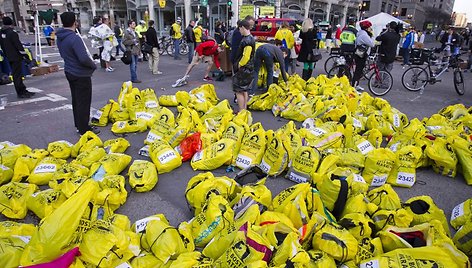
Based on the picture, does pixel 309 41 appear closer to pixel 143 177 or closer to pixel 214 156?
pixel 214 156

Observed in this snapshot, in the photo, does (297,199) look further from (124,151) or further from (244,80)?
(244,80)

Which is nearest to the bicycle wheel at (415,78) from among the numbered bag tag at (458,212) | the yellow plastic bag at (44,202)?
the numbered bag tag at (458,212)

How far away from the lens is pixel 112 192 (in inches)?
121

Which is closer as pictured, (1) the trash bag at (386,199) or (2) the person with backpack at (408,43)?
(1) the trash bag at (386,199)

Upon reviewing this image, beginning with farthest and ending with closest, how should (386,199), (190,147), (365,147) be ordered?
(190,147)
(365,147)
(386,199)

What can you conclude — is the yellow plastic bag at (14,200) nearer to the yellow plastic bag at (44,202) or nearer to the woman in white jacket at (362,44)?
the yellow plastic bag at (44,202)

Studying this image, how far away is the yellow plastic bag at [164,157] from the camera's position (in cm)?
386

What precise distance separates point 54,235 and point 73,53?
134 inches

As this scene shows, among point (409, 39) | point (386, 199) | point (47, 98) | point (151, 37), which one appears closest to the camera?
point (386, 199)

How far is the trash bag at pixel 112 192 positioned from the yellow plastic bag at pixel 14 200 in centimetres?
71

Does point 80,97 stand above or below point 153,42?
below

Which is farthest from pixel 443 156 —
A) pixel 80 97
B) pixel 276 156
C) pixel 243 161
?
pixel 80 97

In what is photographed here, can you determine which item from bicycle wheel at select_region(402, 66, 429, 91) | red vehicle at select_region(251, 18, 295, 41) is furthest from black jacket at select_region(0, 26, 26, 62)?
red vehicle at select_region(251, 18, 295, 41)

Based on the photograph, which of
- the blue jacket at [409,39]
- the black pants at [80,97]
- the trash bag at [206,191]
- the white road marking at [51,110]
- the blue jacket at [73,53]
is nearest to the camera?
the trash bag at [206,191]
